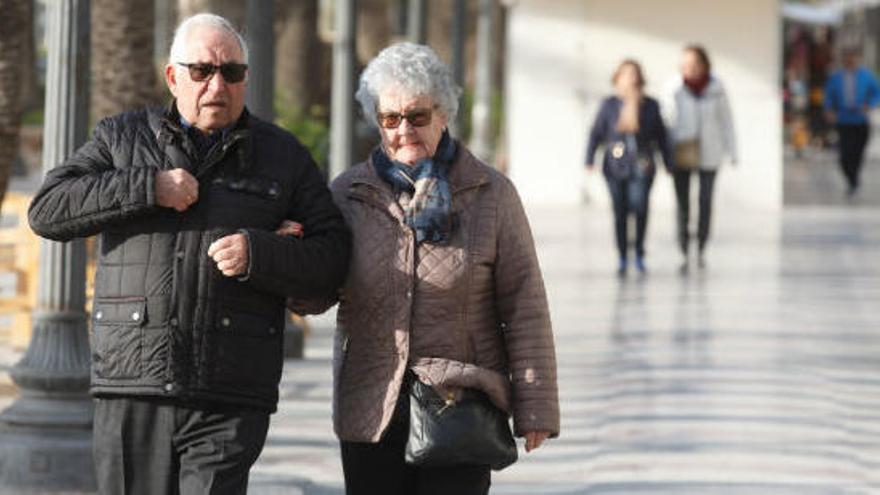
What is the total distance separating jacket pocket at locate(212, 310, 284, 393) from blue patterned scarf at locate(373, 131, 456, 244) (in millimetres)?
404

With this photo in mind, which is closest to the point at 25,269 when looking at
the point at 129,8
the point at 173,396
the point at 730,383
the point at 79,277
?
the point at 129,8

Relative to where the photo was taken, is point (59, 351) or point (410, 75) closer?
point (410, 75)

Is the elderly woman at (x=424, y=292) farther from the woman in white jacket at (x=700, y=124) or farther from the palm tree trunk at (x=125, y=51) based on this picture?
the woman in white jacket at (x=700, y=124)

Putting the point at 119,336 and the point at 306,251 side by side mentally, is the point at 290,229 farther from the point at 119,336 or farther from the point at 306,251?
the point at 119,336

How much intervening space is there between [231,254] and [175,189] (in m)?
0.19

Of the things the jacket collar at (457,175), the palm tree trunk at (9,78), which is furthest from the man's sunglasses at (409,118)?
the palm tree trunk at (9,78)

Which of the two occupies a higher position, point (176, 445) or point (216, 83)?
point (216, 83)

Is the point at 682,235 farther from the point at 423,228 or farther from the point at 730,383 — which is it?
the point at 423,228

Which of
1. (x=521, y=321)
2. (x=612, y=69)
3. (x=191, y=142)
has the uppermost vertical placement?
(x=612, y=69)

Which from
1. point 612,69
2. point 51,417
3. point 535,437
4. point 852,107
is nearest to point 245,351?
point 535,437

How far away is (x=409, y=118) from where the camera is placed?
5617 millimetres

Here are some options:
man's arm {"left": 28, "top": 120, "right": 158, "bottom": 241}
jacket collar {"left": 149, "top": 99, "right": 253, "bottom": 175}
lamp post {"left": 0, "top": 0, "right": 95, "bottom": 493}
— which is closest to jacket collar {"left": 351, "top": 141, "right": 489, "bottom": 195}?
jacket collar {"left": 149, "top": 99, "right": 253, "bottom": 175}

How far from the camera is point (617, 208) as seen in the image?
18.1m

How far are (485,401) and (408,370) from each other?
195mm
